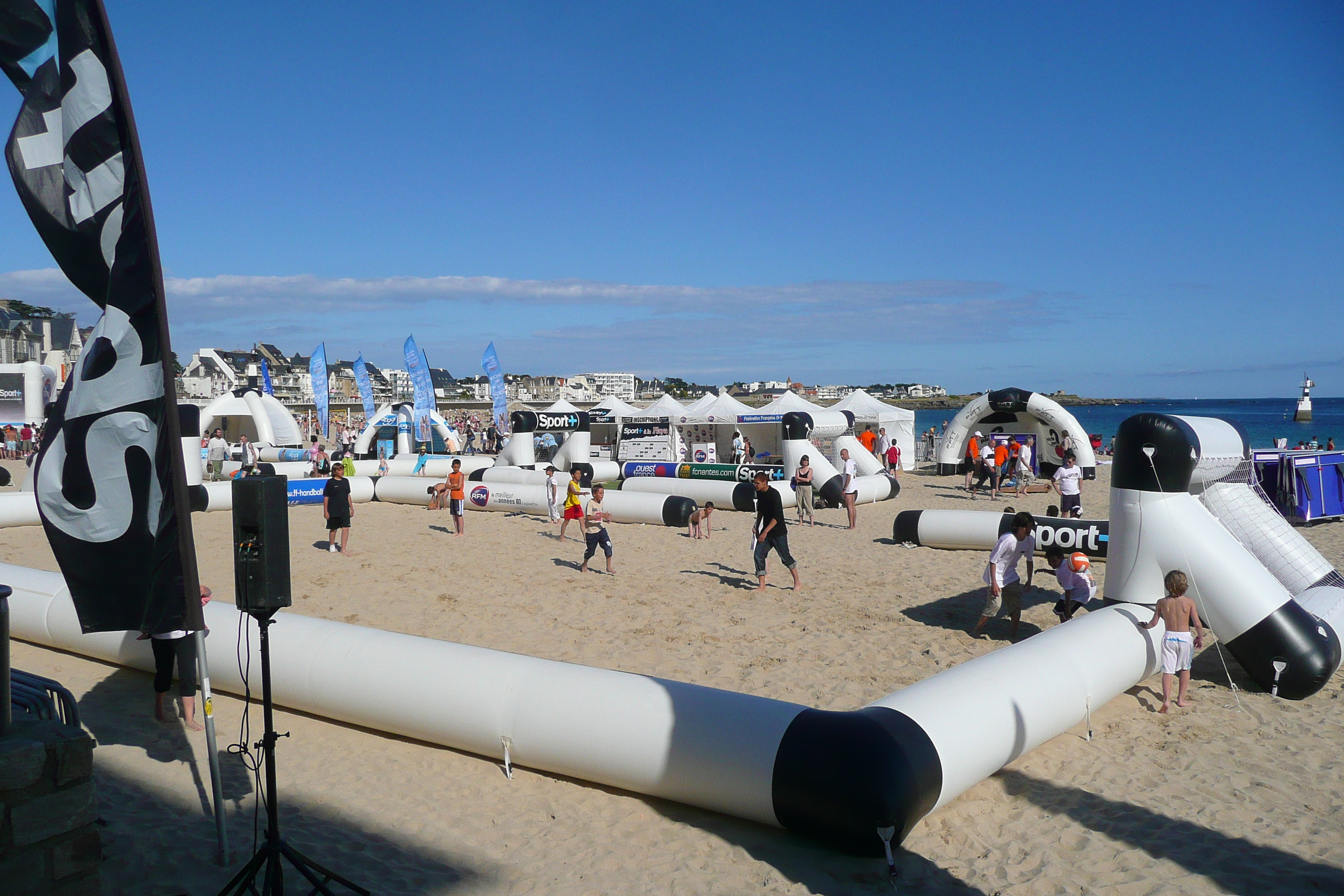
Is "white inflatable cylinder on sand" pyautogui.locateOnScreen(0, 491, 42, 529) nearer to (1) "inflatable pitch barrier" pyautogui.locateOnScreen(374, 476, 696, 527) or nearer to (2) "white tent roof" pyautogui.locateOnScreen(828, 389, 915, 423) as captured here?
(1) "inflatable pitch barrier" pyautogui.locateOnScreen(374, 476, 696, 527)

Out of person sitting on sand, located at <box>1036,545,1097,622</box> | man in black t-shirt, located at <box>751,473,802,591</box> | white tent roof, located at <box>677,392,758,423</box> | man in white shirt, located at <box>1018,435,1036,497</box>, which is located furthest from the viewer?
white tent roof, located at <box>677,392,758,423</box>

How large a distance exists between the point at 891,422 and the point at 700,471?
28.3 feet

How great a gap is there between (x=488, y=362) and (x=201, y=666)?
28578 millimetres

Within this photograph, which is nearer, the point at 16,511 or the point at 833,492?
the point at 16,511

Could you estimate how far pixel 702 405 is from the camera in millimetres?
26875

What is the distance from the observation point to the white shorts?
6359mm

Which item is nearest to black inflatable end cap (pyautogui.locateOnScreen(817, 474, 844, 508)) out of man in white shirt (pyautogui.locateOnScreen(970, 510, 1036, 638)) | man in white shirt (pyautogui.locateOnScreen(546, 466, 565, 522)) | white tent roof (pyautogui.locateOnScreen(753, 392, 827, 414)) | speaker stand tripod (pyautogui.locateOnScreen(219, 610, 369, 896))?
man in white shirt (pyautogui.locateOnScreen(546, 466, 565, 522))

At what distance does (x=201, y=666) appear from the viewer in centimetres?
414

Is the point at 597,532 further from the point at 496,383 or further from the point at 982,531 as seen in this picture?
the point at 496,383

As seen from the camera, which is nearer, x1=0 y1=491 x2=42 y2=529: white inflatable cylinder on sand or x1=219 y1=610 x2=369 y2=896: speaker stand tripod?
x1=219 y1=610 x2=369 y2=896: speaker stand tripod

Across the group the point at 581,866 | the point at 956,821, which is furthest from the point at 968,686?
the point at 581,866

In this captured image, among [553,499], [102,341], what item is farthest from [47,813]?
[553,499]

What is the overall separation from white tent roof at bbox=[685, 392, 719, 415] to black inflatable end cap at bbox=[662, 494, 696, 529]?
10.8 metres

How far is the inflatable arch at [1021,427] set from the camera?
21.3 m
